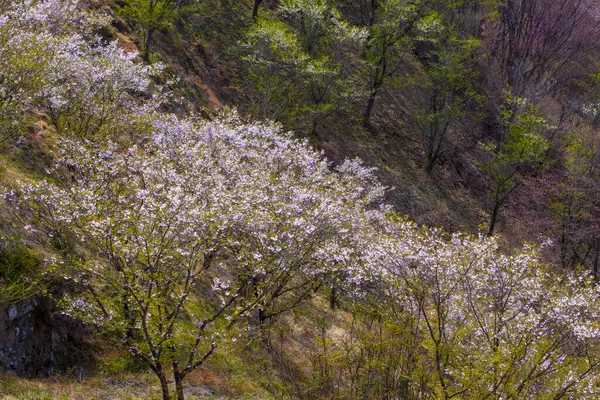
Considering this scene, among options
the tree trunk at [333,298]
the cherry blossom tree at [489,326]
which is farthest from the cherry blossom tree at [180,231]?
the tree trunk at [333,298]

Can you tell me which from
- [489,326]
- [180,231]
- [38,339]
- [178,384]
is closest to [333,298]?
[489,326]

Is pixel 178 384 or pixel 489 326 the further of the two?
pixel 489 326

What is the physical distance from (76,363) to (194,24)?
3335 centimetres

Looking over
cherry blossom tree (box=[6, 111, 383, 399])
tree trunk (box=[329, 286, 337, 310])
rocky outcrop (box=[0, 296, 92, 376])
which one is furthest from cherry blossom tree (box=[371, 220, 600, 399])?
rocky outcrop (box=[0, 296, 92, 376])

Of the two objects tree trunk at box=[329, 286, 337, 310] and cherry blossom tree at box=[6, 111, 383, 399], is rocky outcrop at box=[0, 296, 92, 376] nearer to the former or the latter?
cherry blossom tree at box=[6, 111, 383, 399]

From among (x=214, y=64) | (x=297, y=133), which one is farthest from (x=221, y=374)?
(x=214, y=64)

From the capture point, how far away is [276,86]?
3309 centimetres

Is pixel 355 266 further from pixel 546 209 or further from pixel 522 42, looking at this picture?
pixel 522 42

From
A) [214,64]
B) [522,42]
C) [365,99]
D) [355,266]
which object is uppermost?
[522,42]

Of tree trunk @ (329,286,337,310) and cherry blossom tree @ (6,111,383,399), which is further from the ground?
tree trunk @ (329,286,337,310)

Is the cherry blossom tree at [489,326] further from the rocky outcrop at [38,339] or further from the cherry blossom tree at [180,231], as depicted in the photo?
the rocky outcrop at [38,339]

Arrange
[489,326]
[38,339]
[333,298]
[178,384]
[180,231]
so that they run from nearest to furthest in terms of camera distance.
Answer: [180,231] → [178,384] → [38,339] → [489,326] → [333,298]

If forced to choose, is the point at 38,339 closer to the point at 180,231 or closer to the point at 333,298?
the point at 180,231

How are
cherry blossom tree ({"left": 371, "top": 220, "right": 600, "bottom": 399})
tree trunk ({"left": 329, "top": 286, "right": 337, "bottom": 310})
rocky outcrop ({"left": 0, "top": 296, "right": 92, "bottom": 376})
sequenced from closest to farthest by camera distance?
cherry blossom tree ({"left": 371, "top": 220, "right": 600, "bottom": 399}) < rocky outcrop ({"left": 0, "top": 296, "right": 92, "bottom": 376}) < tree trunk ({"left": 329, "top": 286, "right": 337, "bottom": 310})
